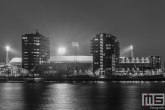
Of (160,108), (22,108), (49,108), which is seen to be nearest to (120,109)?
(160,108)

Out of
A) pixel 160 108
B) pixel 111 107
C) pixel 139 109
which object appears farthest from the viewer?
pixel 111 107

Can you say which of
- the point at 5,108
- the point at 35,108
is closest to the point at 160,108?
the point at 35,108

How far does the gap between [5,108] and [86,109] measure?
52.7 ft

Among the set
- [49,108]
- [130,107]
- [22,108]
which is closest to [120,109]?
[130,107]

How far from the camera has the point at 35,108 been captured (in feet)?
229

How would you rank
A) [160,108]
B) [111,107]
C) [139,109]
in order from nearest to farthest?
[160,108], [139,109], [111,107]

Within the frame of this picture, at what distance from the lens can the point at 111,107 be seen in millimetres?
71375

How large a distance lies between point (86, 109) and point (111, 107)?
6.31 meters

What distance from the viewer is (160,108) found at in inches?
2463

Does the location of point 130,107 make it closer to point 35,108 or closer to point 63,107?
point 63,107

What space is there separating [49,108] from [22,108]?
5.58 meters

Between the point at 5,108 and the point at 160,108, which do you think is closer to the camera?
the point at 160,108

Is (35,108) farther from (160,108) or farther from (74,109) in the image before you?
(160,108)

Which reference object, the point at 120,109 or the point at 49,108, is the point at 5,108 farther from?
the point at 120,109
